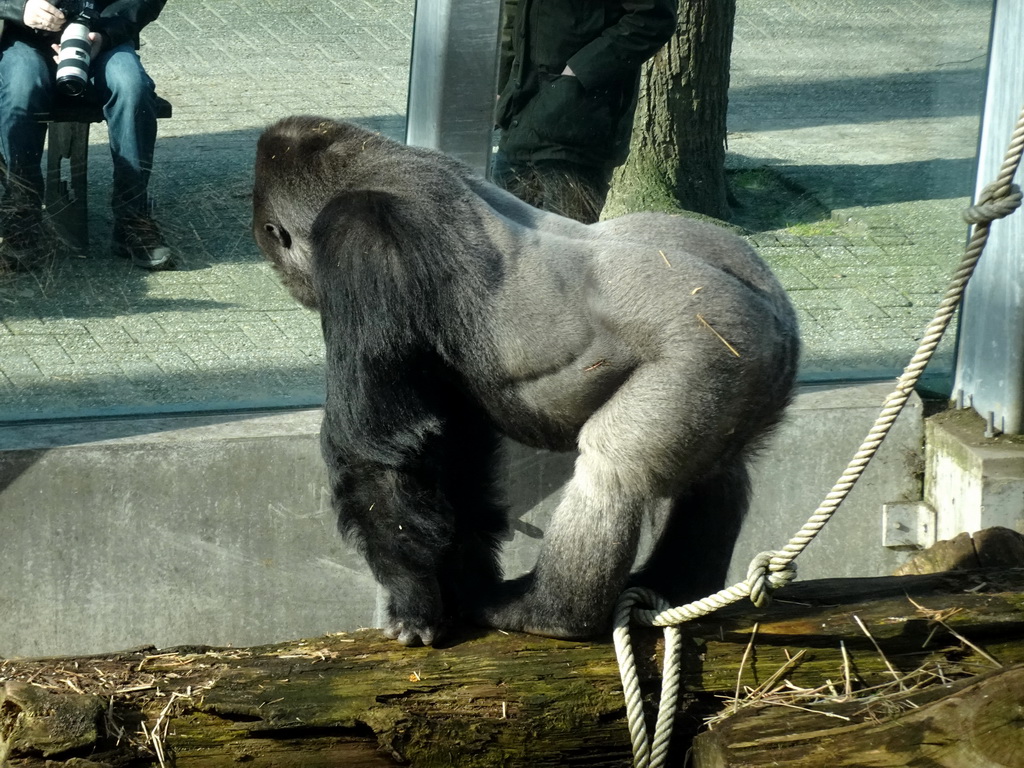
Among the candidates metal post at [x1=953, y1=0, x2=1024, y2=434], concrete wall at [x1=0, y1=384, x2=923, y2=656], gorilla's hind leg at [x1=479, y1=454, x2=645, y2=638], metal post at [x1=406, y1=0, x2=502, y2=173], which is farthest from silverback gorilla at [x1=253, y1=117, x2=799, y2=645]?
metal post at [x1=953, y1=0, x2=1024, y2=434]

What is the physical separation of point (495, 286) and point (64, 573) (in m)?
2.15

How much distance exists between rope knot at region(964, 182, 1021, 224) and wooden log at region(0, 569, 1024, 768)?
0.97m

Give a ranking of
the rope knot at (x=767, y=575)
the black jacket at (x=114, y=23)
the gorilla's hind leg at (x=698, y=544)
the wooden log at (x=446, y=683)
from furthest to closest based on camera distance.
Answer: the black jacket at (x=114, y=23) → the gorilla's hind leg at (x=698, y=544) → the rope knot at (x=767, y=575) → the wooden log at (x=446, y=683)

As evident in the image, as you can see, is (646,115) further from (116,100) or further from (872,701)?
(872,701)

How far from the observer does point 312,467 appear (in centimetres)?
425

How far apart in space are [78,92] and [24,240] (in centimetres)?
57

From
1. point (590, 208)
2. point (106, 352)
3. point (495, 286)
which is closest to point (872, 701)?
point (495, 286)

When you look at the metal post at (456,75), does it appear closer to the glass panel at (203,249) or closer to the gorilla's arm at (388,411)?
the glass panel at (203,249)

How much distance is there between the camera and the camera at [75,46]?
156 inches

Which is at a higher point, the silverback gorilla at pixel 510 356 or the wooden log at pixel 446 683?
the silverback gorilla at pixel 510 356

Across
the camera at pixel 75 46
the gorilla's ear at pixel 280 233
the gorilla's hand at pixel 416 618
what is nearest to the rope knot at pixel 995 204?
the gorilla's hand at pixel 416 618

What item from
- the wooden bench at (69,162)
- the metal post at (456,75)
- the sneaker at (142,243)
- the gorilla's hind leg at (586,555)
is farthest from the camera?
the sneaker at (142,243)

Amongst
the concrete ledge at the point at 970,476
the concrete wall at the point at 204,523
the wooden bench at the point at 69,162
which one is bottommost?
the concrete wall at the point at 204,523

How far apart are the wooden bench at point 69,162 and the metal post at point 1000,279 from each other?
9.76 feet
